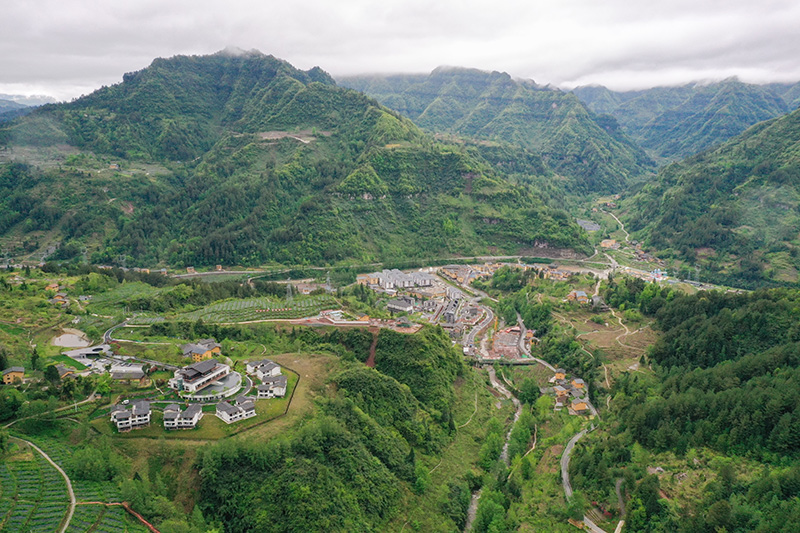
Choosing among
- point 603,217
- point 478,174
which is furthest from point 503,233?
point 603,217

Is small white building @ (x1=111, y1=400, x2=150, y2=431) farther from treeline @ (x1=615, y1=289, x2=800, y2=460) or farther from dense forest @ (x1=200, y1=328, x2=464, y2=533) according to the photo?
treeline @ (x1=615, y1=289, x2=800, y2=460)

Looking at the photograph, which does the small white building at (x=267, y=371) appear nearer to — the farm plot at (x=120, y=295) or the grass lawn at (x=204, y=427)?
the grass lawn at (x=204, y=427)

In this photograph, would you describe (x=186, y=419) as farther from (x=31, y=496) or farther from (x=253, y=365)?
(x=31, y=496)

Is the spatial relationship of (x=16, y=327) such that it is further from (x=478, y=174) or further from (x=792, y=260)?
(x=792, y=260)

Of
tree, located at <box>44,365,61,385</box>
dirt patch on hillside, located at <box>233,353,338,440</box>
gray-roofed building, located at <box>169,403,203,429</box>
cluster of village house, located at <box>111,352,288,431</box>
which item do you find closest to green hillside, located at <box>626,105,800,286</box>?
dirt patch on hillside, located at <box>233,353,338,440</box>

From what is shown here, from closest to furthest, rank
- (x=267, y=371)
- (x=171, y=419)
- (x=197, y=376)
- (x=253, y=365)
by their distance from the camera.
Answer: (x=171, y=419) < (x=197, y=376) < (x=267, y=371) < (x=253, y=365)

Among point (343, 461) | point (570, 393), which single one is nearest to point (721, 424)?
point (570, 393)
